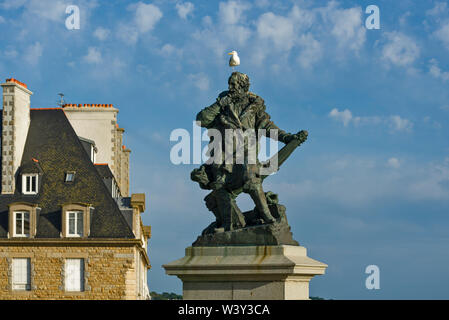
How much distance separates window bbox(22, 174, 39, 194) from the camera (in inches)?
2136

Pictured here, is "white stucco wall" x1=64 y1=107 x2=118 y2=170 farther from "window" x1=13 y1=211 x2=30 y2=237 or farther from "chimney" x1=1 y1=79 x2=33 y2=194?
"window" x1=13 y1=211 x2=30 y2=237

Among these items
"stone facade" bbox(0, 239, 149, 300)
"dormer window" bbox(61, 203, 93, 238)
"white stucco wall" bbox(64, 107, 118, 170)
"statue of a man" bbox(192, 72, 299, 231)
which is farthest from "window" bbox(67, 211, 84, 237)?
"statue of a man" bbox(192, 72, 299, 231)

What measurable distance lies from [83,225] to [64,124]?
25.4 ft

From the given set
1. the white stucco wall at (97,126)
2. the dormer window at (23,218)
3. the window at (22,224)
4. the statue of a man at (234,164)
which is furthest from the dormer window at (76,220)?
the statue of a man at (234,164)

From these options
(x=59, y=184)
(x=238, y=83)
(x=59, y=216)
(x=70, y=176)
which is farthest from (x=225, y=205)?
(x=70, y=176)

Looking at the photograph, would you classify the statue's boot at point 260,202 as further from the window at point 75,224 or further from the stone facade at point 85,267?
the window at point 75,224

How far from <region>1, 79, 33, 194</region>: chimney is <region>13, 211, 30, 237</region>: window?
2284mm

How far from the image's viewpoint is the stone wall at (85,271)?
5041 cm

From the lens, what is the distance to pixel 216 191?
16.0m

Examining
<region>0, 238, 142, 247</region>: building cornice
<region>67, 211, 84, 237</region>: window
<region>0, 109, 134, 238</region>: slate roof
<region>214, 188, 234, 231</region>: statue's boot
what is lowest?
<region>214, 188, 234, 231</region>: statue's boot
